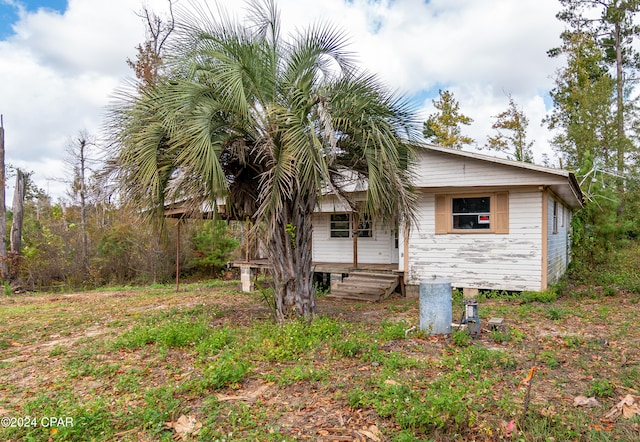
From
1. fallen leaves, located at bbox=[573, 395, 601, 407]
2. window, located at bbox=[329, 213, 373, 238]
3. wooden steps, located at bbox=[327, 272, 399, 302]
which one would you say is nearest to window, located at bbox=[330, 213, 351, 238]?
window, located at bbox=[329, 213, 373, 238]

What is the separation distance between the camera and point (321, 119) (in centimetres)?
508

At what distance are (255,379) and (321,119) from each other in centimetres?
332

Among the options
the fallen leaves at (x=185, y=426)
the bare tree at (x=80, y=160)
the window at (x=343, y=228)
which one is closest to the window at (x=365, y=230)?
the window at (x=343, y=228)

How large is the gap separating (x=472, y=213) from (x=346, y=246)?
14.4 ft

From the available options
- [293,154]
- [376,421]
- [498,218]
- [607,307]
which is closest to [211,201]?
[293,154]

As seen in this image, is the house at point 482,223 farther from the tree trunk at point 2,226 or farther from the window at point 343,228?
the tree trunk at point 2,226

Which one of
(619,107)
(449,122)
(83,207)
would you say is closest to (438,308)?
(83,207)

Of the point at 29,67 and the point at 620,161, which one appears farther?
the point at 620,161

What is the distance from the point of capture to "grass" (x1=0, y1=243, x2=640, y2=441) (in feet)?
10.0

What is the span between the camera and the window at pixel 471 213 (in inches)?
362

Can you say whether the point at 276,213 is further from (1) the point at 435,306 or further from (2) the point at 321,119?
(1) the point at 435,306

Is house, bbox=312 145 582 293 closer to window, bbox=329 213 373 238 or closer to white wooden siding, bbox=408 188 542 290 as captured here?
white wooden siding, bbox=408 188 542 290

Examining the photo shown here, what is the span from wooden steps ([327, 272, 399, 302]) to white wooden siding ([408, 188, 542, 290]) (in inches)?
24.0

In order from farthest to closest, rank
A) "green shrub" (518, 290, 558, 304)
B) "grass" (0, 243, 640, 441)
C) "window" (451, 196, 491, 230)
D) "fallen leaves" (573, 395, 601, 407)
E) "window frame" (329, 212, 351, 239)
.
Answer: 1. "window frame" (329, 212, 351, 239)
2. "window" (451, 196, 491, 230)
3. "green shrub" (518, 290, 558, 304)
4. "fallen leaves" (573, 395, 601, 407)
5. "grass" (0, 243, 640, 441)
